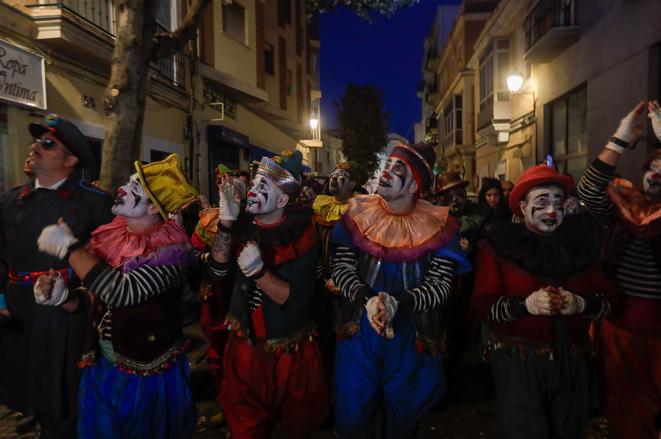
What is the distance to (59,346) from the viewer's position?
3.09 metres

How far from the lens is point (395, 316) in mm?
2762

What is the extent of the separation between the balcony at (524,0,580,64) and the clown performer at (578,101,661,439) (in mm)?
8794

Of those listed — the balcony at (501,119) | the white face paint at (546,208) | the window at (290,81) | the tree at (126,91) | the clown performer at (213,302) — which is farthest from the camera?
A: the window at (290,81)

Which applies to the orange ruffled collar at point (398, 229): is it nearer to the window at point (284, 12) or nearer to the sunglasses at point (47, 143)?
the sunglasses at point (47, 143)

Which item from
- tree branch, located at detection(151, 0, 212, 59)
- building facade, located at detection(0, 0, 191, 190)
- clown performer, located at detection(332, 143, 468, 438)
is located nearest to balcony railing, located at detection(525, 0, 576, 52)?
tree branch, located at detection(151, 0, 212, 59)

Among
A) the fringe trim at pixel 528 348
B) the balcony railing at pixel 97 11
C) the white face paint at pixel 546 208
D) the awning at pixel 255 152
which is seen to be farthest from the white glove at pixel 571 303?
the awning at pixel 255 152

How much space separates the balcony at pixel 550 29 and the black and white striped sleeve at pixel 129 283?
35.6ft

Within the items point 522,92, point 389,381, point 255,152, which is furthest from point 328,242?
point 255,152

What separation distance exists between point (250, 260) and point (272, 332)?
20.6 inches

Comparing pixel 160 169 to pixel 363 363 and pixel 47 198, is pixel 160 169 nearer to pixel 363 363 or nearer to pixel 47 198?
pixel 47 198

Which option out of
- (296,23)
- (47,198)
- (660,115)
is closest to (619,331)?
(660,115)

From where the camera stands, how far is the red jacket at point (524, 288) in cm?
266

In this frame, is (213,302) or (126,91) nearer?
(213,302)

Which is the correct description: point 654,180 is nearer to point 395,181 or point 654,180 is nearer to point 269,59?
point 395,181
